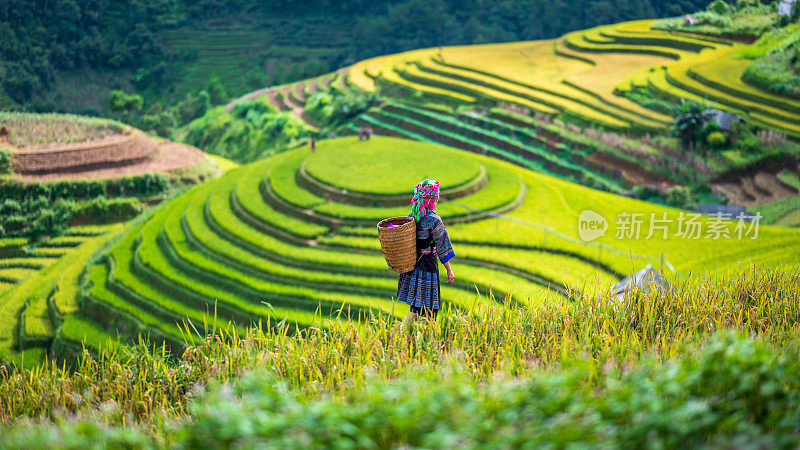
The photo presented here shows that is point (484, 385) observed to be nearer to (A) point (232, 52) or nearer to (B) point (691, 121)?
(B) point (691, 121)

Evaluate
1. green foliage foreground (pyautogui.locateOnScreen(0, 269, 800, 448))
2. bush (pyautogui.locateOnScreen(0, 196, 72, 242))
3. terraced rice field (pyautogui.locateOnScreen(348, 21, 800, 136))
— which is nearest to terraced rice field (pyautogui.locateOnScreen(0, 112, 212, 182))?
bush (pyautogui.locateOnScreen(0, 196, 72, 242))

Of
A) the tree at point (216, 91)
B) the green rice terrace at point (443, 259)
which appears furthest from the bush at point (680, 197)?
the tree at point (216, 91)

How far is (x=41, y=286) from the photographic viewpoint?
51.7 ft

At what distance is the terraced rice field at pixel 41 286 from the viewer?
13711 mm

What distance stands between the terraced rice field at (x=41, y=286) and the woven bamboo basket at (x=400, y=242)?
1044 cm

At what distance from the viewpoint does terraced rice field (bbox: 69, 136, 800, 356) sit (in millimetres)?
12273

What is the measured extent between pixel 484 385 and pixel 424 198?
2455 millimetres

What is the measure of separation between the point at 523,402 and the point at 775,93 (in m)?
22.4

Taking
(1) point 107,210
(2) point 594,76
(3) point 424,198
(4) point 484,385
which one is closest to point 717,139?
(2) point 594,76

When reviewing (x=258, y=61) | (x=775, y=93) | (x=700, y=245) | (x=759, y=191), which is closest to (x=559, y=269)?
(x=700, y=245)

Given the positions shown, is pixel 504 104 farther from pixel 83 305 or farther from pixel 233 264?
pixel 83 305

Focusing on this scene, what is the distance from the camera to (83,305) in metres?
14.1

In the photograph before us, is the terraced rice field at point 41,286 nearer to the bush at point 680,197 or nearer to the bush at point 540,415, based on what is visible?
the bush at point 540,415

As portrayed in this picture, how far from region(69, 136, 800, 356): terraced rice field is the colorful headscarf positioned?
15.3 feet
